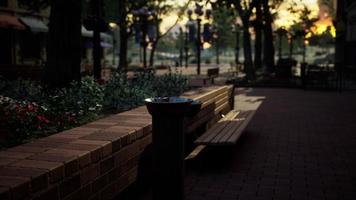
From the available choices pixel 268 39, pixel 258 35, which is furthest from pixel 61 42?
pixel 258 35

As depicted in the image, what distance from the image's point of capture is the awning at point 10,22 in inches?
1039

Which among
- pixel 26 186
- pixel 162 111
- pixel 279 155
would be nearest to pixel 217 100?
pixel 279 155

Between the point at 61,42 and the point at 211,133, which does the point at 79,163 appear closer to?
the point at 211,133

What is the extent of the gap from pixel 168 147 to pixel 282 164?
9.09 ft

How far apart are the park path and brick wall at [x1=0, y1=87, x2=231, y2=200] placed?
97cm

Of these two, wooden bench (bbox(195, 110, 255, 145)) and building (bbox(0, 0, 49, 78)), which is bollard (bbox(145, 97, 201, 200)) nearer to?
wooden bench (bbox(195, 110, 255, 145))

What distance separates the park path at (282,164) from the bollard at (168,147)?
86 cm

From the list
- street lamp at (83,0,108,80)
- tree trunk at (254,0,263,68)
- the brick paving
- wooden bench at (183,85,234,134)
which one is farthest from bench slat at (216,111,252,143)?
tree trunk at (254,0,263,68)

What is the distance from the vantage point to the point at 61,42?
8.01m

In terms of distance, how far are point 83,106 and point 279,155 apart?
309 cm

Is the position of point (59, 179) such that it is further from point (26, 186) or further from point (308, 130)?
point (308, 130)

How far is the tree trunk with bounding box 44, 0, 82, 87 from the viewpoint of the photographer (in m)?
7.97

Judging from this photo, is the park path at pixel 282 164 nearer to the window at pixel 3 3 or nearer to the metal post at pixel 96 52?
the metal post at pixel 96 52

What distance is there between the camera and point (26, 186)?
2.68 meters
